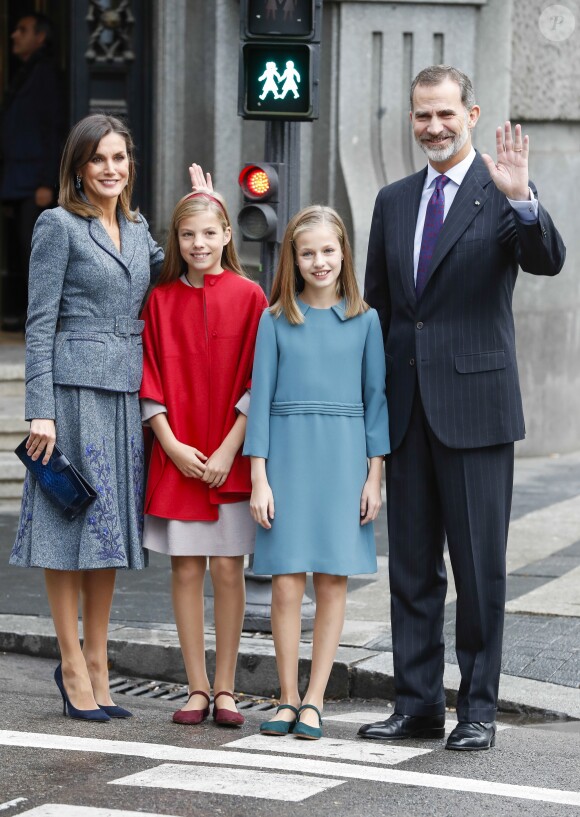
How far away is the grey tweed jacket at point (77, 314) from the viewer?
5.54 meters

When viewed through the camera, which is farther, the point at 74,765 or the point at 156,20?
the point at 156,20

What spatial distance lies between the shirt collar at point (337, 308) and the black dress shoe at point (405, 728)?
54.4 inches

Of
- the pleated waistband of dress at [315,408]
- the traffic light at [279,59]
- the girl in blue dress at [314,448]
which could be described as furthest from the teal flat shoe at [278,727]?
the traffic light at [279,59]

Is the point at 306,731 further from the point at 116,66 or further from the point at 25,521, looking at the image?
the point at 116,66

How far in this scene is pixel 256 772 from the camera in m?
4.82

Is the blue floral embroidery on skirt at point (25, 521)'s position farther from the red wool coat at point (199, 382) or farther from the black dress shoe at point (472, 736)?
the black dress shoe at point (472, 736)

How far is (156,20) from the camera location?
12.4 meters

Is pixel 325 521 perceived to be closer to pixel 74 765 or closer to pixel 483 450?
pixel 483 450

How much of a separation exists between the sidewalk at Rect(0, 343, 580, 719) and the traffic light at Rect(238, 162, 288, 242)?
179 cm

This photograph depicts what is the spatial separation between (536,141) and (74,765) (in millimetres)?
8671

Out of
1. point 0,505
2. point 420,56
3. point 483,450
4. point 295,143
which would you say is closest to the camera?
point 483,450

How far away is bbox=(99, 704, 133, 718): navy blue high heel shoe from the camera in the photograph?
573 centimetres

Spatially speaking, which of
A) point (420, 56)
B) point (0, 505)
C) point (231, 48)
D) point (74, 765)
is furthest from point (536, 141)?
point (74, 765)

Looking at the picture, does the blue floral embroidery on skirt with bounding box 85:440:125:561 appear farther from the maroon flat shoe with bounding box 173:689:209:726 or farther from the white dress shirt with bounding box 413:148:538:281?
the white dress shirt with bounding box 413:148:538:281
